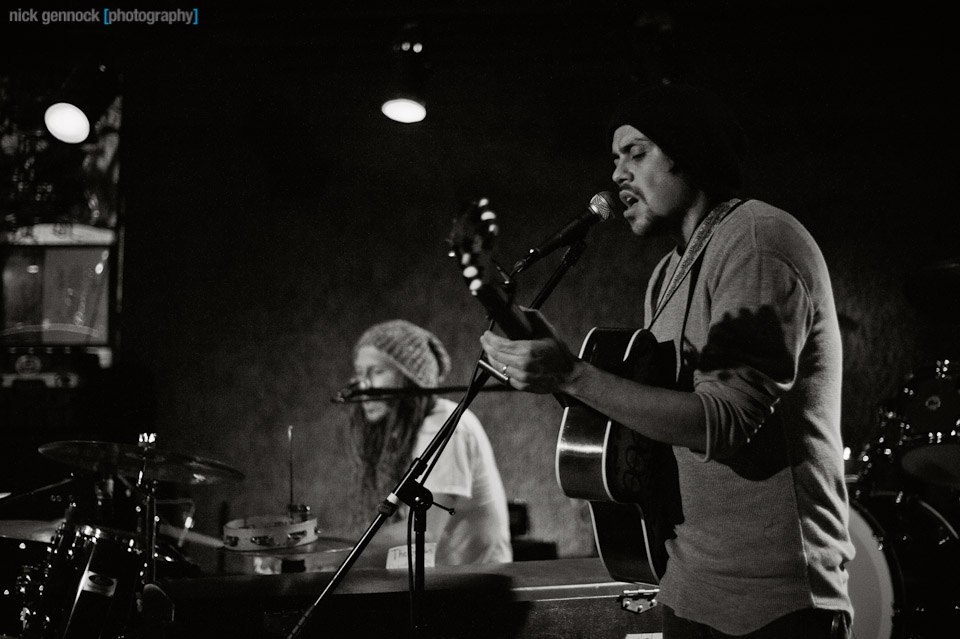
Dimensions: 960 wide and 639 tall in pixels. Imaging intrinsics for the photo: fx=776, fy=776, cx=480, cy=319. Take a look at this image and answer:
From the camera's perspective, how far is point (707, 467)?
4.87 feet

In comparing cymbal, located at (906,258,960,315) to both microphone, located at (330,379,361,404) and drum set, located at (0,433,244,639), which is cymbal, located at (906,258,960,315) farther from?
drum set, located at (0,433,244,639)

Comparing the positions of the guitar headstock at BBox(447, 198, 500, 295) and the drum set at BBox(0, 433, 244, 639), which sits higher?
the guitar headstock at BBox(447, 198, 500, 295)

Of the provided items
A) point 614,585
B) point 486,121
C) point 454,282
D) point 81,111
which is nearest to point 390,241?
point 454,282

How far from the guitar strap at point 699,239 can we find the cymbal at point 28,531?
269 cm

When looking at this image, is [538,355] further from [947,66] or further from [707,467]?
[947,66]

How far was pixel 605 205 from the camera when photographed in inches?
75.4

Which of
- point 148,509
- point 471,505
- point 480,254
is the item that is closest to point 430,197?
point 471,505

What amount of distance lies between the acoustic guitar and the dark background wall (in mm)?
3243

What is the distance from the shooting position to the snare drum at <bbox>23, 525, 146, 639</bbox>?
290 cm

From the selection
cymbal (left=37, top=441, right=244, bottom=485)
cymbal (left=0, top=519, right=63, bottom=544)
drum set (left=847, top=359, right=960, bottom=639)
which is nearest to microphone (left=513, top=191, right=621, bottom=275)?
cymbal (left=37, top=441, right=244, bottom=485)

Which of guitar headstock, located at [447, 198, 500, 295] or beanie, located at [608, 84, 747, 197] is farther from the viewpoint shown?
beanie, located at [608, 84, 747, 197]

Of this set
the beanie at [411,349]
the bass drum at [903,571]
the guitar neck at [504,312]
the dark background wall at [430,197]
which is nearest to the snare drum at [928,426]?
the bass drum at [903,571]

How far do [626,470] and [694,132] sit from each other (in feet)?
2.40

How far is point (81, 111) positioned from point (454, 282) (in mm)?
2393
